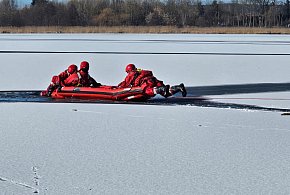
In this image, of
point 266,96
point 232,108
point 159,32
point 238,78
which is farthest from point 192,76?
point 159,32

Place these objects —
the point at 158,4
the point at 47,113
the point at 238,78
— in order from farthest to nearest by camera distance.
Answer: the point at 158,4 → the point at 238,78 → the point at 47,113

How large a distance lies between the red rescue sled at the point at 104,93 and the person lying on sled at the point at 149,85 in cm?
11

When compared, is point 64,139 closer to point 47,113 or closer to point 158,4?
point 47,113

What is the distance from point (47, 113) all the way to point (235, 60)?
1169 cm

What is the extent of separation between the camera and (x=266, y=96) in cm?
1024

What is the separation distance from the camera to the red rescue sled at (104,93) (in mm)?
9531

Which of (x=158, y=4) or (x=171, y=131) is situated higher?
(x=158, y=4)

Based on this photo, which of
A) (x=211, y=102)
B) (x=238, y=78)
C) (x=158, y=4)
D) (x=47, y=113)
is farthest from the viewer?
(x=158, y=4)

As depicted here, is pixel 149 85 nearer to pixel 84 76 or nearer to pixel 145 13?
pixel 84 76

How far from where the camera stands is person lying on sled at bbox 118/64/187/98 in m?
9.46

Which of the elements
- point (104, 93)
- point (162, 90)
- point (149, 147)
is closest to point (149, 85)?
point (162, 90)

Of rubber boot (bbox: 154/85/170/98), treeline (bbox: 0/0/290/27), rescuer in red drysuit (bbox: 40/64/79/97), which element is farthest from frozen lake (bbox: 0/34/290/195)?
treeline (bbox: 0/0/290/27)

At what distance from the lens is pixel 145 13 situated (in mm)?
60750

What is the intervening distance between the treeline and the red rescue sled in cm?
4422
